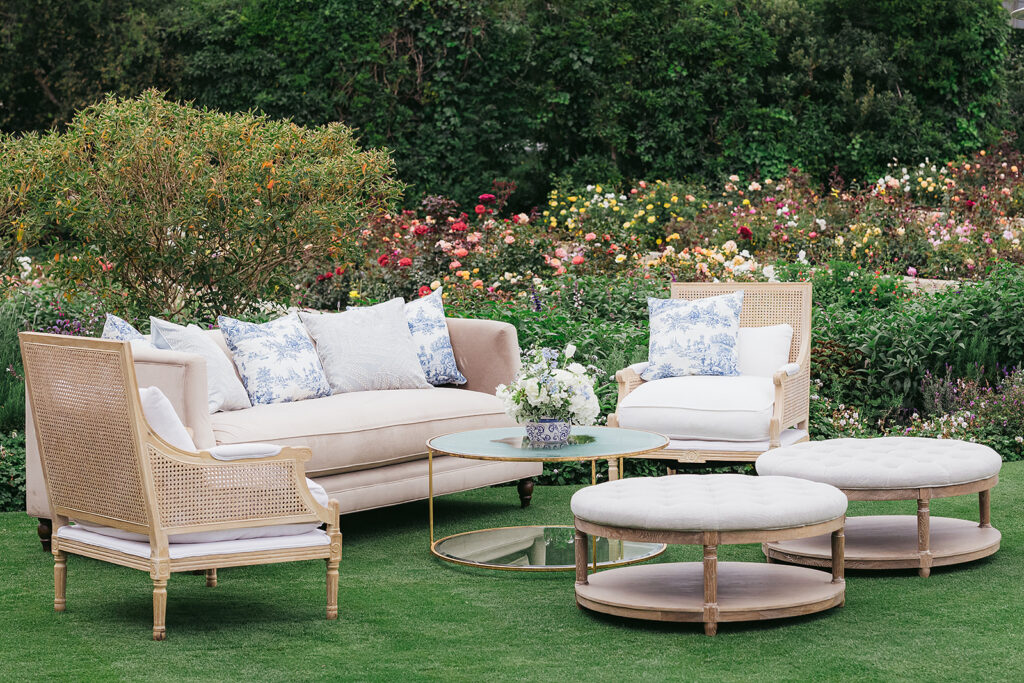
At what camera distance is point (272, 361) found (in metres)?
5.32

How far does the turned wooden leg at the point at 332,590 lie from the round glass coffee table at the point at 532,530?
73 centimetres

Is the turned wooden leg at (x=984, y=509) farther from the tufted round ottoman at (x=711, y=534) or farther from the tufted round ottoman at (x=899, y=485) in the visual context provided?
the tufted round ottoman at (x=711, y=534)

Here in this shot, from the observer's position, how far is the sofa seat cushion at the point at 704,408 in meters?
5.40

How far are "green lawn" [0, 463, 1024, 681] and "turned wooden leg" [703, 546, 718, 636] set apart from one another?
5cm

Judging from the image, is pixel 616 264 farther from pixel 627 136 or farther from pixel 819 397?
pixel 627 136

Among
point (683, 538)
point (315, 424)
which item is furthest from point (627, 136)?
point (683, 538)

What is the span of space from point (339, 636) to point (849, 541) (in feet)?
6.79

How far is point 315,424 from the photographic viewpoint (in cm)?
486

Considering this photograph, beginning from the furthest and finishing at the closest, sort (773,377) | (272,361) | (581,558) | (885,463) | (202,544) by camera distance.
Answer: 1. (773,377)
2. (272,361)
3. (885,463)
4. (581,558)
5. (202,544)

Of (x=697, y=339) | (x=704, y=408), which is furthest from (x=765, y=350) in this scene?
(x=704, y=408)

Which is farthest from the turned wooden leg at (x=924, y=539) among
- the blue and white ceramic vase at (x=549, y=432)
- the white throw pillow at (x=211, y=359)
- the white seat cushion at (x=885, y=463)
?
the white throw pillow at (x=211, y=359)

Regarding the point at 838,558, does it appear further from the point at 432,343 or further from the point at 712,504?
the point at 432,343

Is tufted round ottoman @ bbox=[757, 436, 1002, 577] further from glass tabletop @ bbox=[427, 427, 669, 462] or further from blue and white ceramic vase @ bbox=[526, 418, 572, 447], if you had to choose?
blue and white ceramic vase @ bbox=[526, 418, 572, 447]

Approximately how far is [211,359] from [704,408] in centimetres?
224
